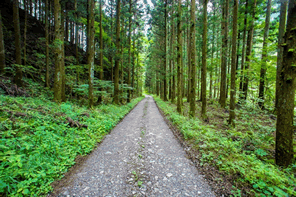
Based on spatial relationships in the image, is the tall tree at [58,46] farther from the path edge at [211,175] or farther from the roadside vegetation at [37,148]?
the path edge at [211,175]

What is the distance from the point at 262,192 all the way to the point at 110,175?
3.19m

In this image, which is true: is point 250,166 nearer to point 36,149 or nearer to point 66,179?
point 66,179

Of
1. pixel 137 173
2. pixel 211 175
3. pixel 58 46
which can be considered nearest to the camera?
pixel 211 175

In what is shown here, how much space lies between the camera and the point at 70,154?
3.72 m

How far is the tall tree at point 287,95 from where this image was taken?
286cm

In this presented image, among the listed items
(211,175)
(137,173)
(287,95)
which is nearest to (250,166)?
(211,175)

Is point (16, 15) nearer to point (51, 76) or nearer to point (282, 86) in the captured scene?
point (51, 76)

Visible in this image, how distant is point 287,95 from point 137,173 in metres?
4.11

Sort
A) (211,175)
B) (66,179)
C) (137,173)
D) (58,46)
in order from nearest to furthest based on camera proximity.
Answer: (66,179), (211,175), (137,173), (58,46)

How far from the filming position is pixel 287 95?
3006 millimetres

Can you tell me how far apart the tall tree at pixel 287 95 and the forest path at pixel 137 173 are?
2238 mm

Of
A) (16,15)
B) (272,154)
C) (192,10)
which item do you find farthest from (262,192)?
(16,15)

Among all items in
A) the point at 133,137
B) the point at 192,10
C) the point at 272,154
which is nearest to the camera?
the point at 272,154

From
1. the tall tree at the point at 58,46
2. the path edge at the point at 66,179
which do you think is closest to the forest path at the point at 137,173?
the path edge at the point at 66,179
